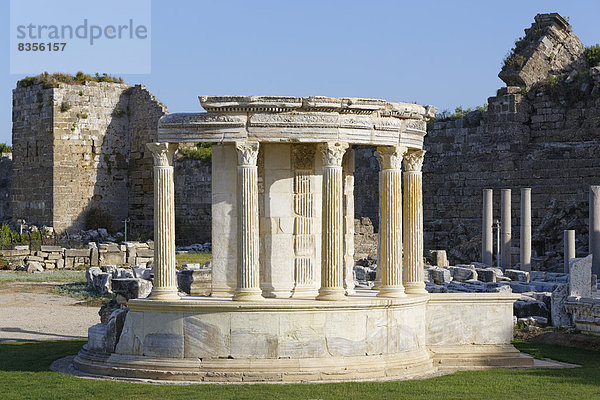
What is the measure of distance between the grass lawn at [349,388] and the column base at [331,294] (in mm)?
1396

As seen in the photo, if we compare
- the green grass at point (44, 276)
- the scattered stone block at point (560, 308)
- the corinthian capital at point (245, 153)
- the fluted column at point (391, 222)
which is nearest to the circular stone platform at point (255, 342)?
the fluted column at point (391, 222)

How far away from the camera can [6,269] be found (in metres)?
34.3

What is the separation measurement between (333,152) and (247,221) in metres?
1.53

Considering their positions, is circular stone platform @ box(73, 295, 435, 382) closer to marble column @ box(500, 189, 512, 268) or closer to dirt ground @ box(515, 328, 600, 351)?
dirt ground @ box(515, 328, 600, 351)

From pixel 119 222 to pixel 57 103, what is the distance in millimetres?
6094

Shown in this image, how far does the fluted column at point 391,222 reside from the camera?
15.3m

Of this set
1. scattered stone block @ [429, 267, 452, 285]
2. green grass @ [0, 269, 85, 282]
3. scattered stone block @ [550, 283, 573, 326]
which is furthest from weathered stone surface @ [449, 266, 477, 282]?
green grass @ [0, 269, 85, 282]

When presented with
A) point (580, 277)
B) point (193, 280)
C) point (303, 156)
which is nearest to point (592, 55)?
point (580, 277)

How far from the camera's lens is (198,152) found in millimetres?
45281

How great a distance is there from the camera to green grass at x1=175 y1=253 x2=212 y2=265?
115 ft

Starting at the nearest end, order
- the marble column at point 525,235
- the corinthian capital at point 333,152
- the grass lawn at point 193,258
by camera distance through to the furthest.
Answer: the corinthian capital at point 333,152 → the marble column at point 525,235 → the grass lawn at point 193,258

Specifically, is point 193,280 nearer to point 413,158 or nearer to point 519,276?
point 413,158

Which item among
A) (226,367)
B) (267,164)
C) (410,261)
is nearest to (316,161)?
(267,164)

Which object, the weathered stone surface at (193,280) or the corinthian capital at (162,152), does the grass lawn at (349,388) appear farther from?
the weathered stone surface at (193,280)
